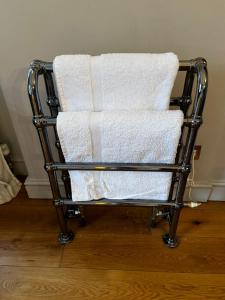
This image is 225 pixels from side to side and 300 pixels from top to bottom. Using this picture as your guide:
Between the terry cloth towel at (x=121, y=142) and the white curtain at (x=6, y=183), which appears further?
the white curtain at (x=6, y=183)

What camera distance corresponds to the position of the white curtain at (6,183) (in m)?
1.29

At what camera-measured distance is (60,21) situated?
80 centimetres

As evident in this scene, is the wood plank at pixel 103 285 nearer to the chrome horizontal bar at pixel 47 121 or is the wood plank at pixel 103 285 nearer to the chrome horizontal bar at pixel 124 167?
the chrome horizontal bar at pixel 124 167

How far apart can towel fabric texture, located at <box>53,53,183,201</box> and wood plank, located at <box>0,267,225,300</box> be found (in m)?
0.51

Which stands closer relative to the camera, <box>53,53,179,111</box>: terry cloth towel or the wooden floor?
<box>53,53,179,111</box>: terry cloth towel

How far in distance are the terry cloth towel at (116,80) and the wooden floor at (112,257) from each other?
25.3 inches

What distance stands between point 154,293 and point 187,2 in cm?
100

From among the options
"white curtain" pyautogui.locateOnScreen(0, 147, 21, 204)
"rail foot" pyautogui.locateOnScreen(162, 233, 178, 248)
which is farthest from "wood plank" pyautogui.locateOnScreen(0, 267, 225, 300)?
"white curtain" pyautogui.locateOnScreen(0, 147, 21, 204)

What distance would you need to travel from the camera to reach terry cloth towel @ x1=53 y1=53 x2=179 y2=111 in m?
0.69

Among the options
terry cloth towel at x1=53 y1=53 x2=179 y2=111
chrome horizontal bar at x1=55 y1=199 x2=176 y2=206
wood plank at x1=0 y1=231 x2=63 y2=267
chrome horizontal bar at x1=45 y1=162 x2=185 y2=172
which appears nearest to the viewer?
terry cloth towel at x1=53 y1=53 x2=179 y2=111


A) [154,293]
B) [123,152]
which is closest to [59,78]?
[123,152]

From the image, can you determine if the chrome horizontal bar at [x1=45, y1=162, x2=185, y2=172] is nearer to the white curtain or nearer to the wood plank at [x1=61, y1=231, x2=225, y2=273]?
the wood plank at [x1=61, y1=231, x2=225, y2=273]

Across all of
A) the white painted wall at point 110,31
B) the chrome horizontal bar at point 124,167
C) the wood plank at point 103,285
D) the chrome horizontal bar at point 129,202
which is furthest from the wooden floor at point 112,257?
the white painted wall at point 110,31

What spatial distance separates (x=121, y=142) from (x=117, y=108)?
11 cm
